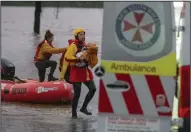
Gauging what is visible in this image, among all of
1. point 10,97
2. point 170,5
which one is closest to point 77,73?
point 10,97

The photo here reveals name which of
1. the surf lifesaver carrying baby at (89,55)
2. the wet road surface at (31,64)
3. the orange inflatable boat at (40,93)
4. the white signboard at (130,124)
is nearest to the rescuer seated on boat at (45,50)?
the wet road surface at (31,64)

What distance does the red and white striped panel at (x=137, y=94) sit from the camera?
428cm

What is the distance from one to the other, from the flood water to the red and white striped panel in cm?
71

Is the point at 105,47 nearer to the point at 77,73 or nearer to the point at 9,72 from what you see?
the point at 77,73

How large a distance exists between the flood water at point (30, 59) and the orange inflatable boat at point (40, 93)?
0.56ft

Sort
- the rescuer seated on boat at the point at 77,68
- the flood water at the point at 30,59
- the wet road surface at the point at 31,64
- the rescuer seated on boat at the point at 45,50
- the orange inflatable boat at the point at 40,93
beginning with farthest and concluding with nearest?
1. the orange inflatable boat at the point at 40,93
2. the rescuer seated on boat at the point at 45,50
3. the rescuer seated on boat at the point at 77,68
4. the wet road surface at the point at 31,64
5. the flood water at the point at 30,59

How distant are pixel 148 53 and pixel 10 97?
549cm

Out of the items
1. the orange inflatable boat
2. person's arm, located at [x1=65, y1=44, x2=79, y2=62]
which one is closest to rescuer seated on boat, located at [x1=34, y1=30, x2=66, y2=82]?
the orange inflatable boat

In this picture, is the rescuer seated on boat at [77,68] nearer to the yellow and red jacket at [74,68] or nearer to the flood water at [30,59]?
the yellow and red jacket at [74,68]

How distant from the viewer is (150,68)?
4.27 metres

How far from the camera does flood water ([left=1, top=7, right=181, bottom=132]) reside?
234 inches

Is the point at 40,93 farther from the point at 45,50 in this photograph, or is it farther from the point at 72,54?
the point at 72,54

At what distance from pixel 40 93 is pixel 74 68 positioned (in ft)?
7.72

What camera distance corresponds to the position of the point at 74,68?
23.3ft
